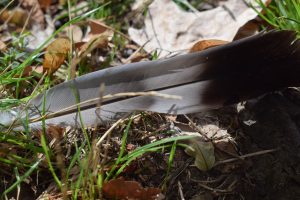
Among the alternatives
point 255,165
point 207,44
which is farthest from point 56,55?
point 255,165

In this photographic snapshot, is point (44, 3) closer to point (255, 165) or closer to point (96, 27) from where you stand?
Answer: point (96, 27)

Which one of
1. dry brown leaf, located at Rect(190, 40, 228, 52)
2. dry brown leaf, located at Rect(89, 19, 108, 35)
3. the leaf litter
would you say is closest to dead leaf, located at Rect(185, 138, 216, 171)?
the leaf litter

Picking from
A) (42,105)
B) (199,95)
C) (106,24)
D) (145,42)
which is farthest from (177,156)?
Result: (106,24)

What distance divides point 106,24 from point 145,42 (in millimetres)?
241

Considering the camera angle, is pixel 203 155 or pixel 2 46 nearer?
pixel 203 155

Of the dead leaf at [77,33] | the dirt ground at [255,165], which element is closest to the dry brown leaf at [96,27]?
the dead leaf at [77,33]

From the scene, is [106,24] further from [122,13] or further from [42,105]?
[42,105]

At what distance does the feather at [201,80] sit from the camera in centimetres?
159

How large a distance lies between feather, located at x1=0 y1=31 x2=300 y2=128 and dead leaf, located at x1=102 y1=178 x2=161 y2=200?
26 centimetres

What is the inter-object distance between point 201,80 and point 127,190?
1.52ft

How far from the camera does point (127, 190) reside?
4.65 feet

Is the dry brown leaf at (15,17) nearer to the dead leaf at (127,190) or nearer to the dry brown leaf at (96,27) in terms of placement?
the dry brown leaf at (96,27)

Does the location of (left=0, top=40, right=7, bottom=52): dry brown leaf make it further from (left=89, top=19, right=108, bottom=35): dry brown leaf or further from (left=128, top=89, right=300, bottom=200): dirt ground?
(left=128, top=89, right=300, bottom=200): dirt ground

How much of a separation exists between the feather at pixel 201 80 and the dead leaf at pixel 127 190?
0.84 feet
